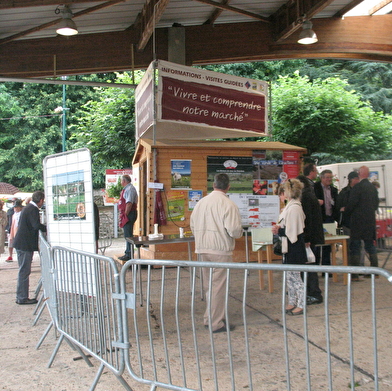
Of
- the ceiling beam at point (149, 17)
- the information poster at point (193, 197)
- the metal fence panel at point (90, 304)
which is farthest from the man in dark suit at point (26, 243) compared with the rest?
the ceiling beam at point (149, 17)

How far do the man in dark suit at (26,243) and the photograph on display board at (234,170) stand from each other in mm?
3867

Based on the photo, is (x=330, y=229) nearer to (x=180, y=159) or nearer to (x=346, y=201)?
(x=346, y=201)

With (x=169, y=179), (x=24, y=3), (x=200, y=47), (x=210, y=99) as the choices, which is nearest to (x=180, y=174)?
(x=169, y=179)

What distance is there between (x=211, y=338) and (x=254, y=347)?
183 centimetres

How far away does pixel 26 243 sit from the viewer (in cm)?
707

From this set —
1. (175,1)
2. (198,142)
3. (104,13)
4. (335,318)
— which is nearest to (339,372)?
(335,318)

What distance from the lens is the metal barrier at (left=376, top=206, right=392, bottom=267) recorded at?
8578 mm

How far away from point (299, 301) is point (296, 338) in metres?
0.95

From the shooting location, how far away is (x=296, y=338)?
16.8ft

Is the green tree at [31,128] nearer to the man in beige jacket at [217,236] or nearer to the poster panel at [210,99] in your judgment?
the poster panel at [210,99]

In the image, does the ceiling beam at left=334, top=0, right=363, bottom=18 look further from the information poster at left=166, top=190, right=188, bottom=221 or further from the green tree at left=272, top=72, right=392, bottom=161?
the green tree at left=272, top=72, right=392, bottom=161

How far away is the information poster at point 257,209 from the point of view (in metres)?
9.91

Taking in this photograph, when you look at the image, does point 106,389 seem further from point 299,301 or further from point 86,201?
point 299,301

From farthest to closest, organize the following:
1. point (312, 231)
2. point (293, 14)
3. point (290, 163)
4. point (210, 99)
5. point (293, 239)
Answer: point (290, 163), point (293, 14), point (210, 99), point (312, 231), point (293, 239)
